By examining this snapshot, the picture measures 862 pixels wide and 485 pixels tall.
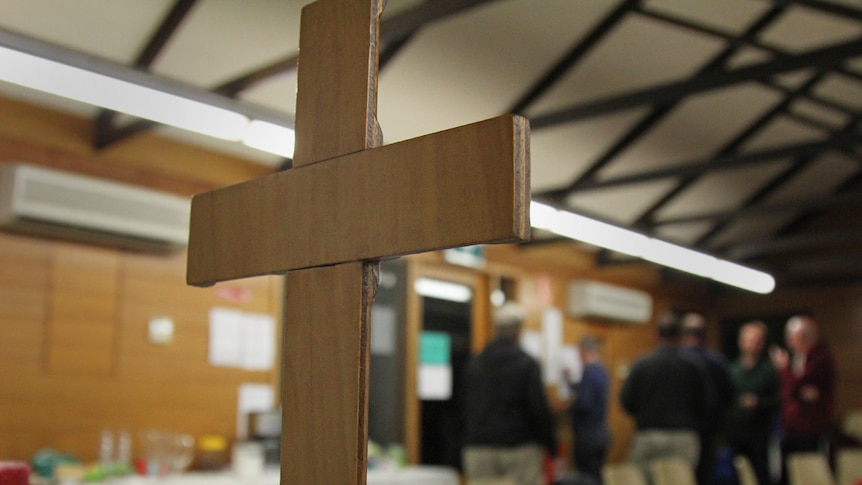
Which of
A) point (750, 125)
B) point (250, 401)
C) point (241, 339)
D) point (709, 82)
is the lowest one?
point (250, 401)

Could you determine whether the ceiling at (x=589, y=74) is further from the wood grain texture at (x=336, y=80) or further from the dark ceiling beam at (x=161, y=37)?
the wood grain texture at (x=336, y=80)

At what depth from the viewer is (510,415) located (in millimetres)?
4785

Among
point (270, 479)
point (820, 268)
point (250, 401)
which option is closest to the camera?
point (270, 479)

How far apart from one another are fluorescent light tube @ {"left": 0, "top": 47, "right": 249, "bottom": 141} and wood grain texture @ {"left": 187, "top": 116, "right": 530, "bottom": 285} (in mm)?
1044

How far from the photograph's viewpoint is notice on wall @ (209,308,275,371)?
5.76 m

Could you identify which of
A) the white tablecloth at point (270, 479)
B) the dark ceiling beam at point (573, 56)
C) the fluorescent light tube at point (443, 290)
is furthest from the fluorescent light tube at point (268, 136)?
the fluorescent light tube at point (443, 290)

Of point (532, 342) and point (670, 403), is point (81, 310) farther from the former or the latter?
point (532, 342)

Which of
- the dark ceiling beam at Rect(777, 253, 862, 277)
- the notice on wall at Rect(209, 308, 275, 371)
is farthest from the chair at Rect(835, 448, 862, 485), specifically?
the dark ceiling beam at Rect(777, 253, 862, 277)

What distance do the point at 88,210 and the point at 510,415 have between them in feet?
8.15

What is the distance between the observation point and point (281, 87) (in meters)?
5.34

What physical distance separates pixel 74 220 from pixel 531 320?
14.8 ft

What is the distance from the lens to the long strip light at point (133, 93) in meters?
2.17

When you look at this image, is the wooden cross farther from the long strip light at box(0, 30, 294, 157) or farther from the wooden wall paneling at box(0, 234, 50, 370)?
the wooden wall paneling at box(0, 234, 50, 370)

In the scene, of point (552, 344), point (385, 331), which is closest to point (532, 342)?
point (552, 344)
